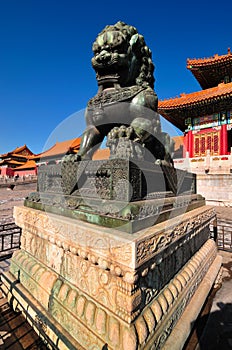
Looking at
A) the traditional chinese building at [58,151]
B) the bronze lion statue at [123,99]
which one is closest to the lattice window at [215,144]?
the bronze lion statue at [123,99]

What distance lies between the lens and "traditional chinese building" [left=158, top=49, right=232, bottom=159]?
13.4m

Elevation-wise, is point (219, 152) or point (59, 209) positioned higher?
point (219, 152)

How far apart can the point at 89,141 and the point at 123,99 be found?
68cm

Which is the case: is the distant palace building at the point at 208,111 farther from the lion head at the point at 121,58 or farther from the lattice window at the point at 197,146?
the lion head at the point at 121,58

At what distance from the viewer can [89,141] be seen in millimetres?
2523

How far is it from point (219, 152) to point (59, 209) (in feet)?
46.9

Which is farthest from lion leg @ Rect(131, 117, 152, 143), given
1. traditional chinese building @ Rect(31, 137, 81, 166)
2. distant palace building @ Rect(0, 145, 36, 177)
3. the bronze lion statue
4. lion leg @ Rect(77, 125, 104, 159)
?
distant palace building @ Rect(0, 145, 36, 177)

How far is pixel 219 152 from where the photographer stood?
13758 mm

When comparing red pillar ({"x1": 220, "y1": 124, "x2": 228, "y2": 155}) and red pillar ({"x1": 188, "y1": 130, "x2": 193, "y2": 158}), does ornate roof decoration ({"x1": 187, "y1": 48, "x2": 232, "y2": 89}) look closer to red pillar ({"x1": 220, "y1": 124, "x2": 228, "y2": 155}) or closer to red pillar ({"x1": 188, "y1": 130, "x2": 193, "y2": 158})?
red pillar ({"x1": 220, "y1": 124, "x2": 228, "y2": 155})

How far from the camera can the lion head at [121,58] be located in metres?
2.29

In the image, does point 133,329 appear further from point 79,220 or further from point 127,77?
point 127,77

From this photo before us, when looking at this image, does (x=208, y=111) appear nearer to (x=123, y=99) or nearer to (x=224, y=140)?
(x=224, y=140)

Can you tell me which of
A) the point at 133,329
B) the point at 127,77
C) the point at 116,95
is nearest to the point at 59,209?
the point at 133,329

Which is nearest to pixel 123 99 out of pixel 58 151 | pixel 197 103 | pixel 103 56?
pixel 103 56
